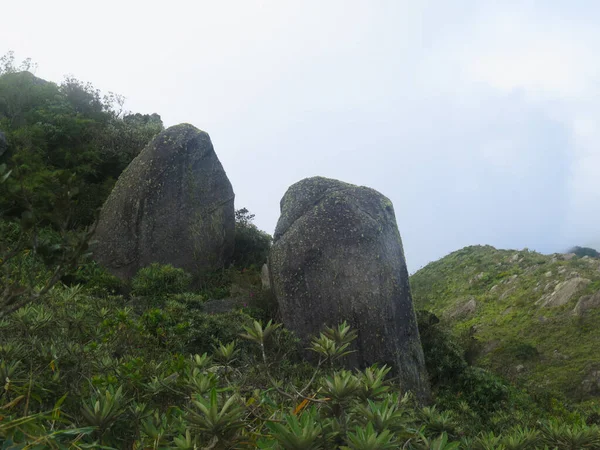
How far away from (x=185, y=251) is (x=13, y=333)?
10635 millimetres

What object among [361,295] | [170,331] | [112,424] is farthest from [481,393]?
[112,424]

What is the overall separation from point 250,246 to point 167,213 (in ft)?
13.7

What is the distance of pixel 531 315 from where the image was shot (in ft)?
64.0

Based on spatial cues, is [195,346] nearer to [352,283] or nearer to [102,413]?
[352,283]

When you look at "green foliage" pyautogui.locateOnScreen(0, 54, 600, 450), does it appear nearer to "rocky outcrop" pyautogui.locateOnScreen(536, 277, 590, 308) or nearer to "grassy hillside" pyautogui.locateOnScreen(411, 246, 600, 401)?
"grassy hillside" pyautogui.locateOnScreen(411, 246, 600, 401)

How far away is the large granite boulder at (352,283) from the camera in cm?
1046

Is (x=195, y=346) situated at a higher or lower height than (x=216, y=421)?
lower

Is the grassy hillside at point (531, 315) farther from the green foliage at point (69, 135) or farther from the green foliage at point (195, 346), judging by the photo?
the green foliage at point (69, 135)

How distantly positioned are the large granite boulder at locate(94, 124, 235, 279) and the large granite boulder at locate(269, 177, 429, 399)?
4.23 metres

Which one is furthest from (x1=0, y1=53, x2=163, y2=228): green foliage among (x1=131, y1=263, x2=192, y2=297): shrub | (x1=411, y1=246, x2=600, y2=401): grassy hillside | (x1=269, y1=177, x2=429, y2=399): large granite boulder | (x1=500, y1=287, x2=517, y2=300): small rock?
(x1=500, y1=287, x2=517, y2=300): small rock

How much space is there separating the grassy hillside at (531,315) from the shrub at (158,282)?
24.7ft

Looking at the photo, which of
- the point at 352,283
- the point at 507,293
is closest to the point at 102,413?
the point at 352,283

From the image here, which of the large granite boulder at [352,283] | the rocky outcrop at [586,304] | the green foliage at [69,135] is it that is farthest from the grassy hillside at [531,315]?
the green foliage at [69,135]

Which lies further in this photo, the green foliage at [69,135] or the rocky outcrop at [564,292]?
the rocky outcrop at [564,292]
